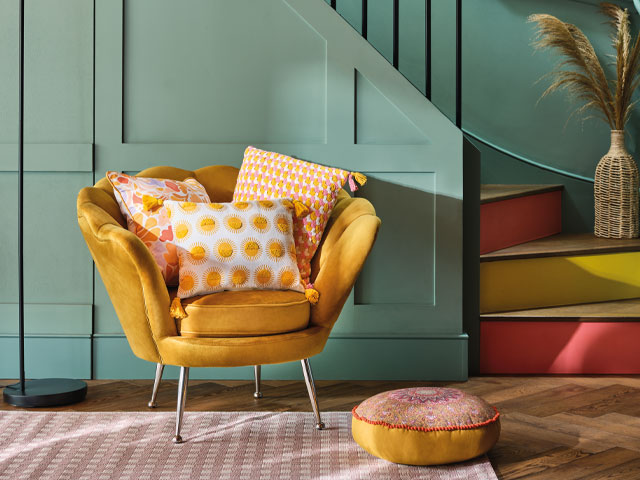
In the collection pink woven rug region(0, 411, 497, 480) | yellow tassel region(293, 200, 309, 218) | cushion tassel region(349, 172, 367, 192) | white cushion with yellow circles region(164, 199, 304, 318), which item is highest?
cushion tassel region(349, 172, 367, 192)

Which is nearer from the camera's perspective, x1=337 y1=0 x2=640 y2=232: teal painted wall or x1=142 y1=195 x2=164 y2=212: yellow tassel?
x1=142 y1=195 x2=164 y2=212: yellow tassel

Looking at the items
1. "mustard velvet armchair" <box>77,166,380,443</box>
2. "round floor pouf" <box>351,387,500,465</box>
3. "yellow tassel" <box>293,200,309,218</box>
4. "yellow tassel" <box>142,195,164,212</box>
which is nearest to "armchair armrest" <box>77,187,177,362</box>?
"mustard velvet armchair" <box>77,166,380,443</box>

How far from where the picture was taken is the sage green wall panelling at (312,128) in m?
3.01

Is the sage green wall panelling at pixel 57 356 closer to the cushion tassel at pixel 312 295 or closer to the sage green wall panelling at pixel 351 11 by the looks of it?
the cushion tassel at pixel 312 295

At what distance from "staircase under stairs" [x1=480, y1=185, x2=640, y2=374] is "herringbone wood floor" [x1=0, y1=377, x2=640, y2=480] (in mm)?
88

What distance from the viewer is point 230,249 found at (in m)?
2.37

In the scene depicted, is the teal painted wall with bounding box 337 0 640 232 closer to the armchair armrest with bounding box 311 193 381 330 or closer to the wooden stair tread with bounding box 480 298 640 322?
the wooden stair tread with bounding box 480 298 640 322

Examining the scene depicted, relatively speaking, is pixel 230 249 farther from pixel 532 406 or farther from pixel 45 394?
pixel 532 406

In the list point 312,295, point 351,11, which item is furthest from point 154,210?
point 351,11

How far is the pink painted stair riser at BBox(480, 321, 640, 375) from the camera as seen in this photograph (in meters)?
3.04

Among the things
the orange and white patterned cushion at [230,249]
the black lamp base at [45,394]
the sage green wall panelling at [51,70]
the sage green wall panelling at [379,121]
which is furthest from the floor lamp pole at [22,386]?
the sage green wall panelling at [379,121]

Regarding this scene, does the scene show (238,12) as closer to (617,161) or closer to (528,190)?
(528,190)

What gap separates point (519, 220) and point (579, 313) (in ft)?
2.22

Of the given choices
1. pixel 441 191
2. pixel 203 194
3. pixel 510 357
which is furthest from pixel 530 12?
pixel 203 194
